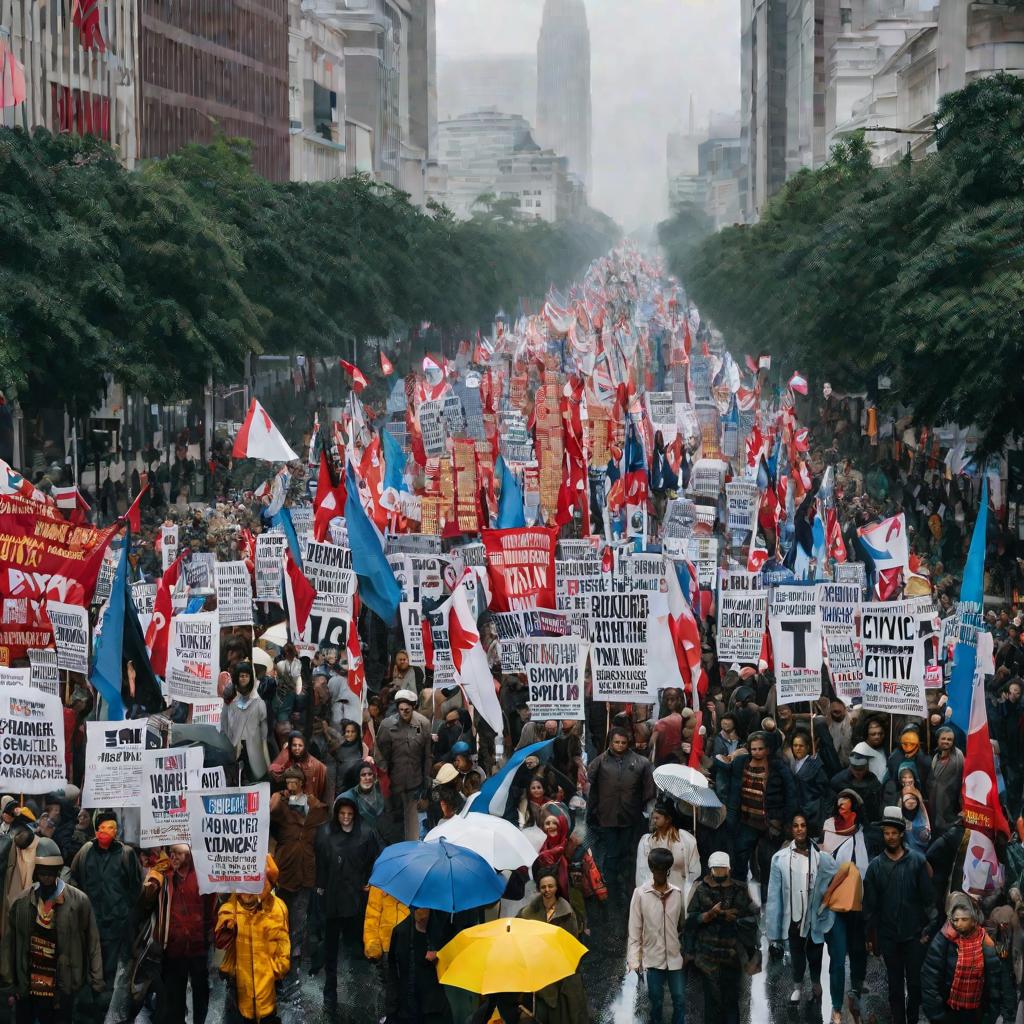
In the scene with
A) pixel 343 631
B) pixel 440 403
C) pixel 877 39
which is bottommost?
pixel 343 631

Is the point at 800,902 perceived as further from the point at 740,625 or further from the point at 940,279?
the point at 940,279

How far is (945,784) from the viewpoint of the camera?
543 inches

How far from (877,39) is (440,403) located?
88162 millimetres

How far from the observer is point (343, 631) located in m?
17.5

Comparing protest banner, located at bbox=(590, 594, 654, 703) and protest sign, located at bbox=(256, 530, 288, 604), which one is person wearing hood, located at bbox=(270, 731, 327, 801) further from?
protest sign, located at bbox=(256, 530, 288, 604)

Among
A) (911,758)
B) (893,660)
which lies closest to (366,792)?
(911,758)

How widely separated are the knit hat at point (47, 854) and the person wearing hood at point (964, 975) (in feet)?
14.5

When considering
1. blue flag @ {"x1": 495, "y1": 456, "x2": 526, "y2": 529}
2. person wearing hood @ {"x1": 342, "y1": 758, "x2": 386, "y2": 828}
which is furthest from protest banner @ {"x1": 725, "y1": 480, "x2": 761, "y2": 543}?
person wearing hood @ {"x1": 342, "y1": 758, "x2": 386, "y2": 828}

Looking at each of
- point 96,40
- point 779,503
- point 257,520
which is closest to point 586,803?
point 779,503

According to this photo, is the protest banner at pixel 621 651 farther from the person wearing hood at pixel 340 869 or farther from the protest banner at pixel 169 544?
the protest banner at pixel 169 544

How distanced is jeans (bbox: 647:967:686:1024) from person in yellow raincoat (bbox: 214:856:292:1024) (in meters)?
1.96

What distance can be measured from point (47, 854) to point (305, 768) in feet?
8.99

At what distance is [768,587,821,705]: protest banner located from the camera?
51.0ft

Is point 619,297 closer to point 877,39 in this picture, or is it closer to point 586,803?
point 877,39
